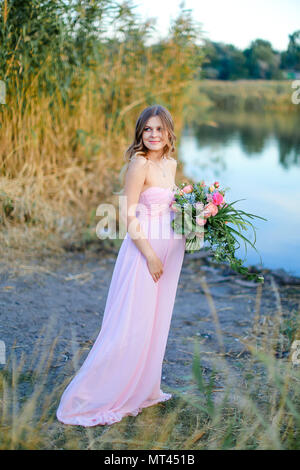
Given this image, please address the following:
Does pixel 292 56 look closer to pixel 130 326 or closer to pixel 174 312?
pixel 174 312

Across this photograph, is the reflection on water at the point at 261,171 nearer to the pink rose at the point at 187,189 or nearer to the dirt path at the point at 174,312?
the dirt path at the point at 174,312

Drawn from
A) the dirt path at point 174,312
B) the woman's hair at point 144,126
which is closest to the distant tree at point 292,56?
the dirt path at point 174,312

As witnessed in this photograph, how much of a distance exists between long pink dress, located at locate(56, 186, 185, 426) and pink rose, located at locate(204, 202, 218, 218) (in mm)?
178

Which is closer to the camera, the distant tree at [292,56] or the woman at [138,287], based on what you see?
the woman at [138,287]

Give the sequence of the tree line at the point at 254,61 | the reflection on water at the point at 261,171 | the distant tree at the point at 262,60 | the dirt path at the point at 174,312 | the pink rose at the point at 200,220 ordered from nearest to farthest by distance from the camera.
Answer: the pink rose at the point at 200,220 < the dirt path at the point at 174,312 < the reflection on water at the point at 261,171 < the tree line at the point at 254,61 < the distant tree at the point at 262,60

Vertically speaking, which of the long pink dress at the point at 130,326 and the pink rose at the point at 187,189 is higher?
the pink rose at the point at 187,189

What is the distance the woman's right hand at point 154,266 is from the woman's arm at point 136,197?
1cm

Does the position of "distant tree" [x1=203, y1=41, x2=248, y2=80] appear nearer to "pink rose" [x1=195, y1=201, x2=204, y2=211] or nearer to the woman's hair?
the woman's hair

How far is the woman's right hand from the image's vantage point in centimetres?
206

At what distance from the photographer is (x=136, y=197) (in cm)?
203

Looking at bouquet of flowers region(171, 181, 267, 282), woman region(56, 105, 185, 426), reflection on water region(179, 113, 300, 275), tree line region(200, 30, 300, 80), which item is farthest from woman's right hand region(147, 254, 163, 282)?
tree line region(200, 30, 300, 80)

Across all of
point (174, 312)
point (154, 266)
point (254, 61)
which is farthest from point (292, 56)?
point (154, 266)

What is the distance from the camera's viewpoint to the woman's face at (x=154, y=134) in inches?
80.9

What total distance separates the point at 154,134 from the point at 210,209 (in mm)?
417
